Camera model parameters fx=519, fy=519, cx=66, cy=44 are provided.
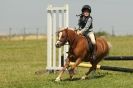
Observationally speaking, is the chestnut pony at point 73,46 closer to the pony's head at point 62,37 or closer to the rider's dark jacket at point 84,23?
the pony's head at point 62,37

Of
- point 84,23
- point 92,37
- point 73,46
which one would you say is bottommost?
point 73,46

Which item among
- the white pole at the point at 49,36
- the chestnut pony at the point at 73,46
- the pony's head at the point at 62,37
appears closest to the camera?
the pony's head at the point at 62,37

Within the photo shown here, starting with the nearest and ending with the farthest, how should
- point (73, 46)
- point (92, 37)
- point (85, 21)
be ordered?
point (73, 46) < point (85, 21) < point (92, 37)

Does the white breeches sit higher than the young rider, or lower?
lower

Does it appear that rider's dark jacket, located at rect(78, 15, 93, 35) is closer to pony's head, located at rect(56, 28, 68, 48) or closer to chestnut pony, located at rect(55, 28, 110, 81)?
chestnut pony, located at rect(55, 28, 110, 81)

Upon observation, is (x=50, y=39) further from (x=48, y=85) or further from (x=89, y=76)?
(x=48, y=85)

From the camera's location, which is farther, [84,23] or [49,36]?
[49,36]

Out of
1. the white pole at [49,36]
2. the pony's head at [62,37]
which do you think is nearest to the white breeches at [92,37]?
the pony's head at [62,37]

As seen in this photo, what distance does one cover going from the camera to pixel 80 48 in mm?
14977

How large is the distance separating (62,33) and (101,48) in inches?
80.6

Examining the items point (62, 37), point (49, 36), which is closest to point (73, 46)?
point (62, 37)

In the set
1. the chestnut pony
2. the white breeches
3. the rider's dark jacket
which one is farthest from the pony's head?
the white breeches

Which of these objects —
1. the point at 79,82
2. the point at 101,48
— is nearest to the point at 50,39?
the point at 101,48

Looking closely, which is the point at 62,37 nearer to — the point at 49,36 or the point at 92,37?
the point at 92,37
